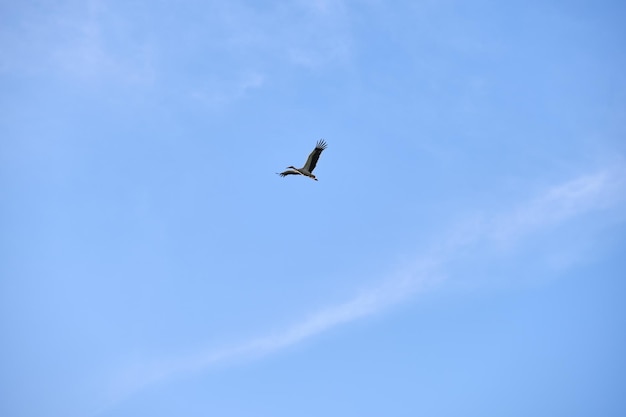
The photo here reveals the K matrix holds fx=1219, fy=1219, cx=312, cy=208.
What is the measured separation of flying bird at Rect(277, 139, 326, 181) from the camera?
13177 centimetres

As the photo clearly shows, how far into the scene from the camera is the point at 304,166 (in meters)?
133

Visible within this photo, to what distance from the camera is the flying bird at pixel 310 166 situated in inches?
5188

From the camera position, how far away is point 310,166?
5251 inches
